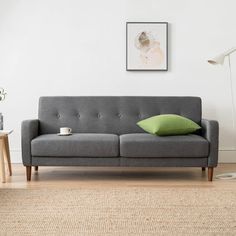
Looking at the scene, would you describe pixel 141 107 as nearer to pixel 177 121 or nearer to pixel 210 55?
pixel 177 121

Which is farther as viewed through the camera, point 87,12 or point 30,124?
point 87,12

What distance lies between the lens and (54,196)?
316 cm

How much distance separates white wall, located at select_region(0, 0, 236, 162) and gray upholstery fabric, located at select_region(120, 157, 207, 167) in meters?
1.11

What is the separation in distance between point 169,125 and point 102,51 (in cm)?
136

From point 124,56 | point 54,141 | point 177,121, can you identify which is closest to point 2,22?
point 124,56

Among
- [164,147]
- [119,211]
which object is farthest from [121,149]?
[119,211]

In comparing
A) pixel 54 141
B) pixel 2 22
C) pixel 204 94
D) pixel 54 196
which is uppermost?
pixel 2 22

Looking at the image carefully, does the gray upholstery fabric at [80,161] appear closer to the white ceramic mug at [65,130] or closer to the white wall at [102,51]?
the white ceramic mug at [65,130]

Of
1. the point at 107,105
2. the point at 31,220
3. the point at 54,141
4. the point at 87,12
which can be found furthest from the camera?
the point at 87,12

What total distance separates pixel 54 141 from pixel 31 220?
126 centimetres

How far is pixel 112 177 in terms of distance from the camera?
402cm

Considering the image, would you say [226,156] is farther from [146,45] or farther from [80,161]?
[80,161]

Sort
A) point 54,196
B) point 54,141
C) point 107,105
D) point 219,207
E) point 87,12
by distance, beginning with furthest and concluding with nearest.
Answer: point 87,12 < point 107,105 < point 54,141 < point 54,196 < point 219,207

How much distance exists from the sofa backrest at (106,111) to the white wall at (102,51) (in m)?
0.43
